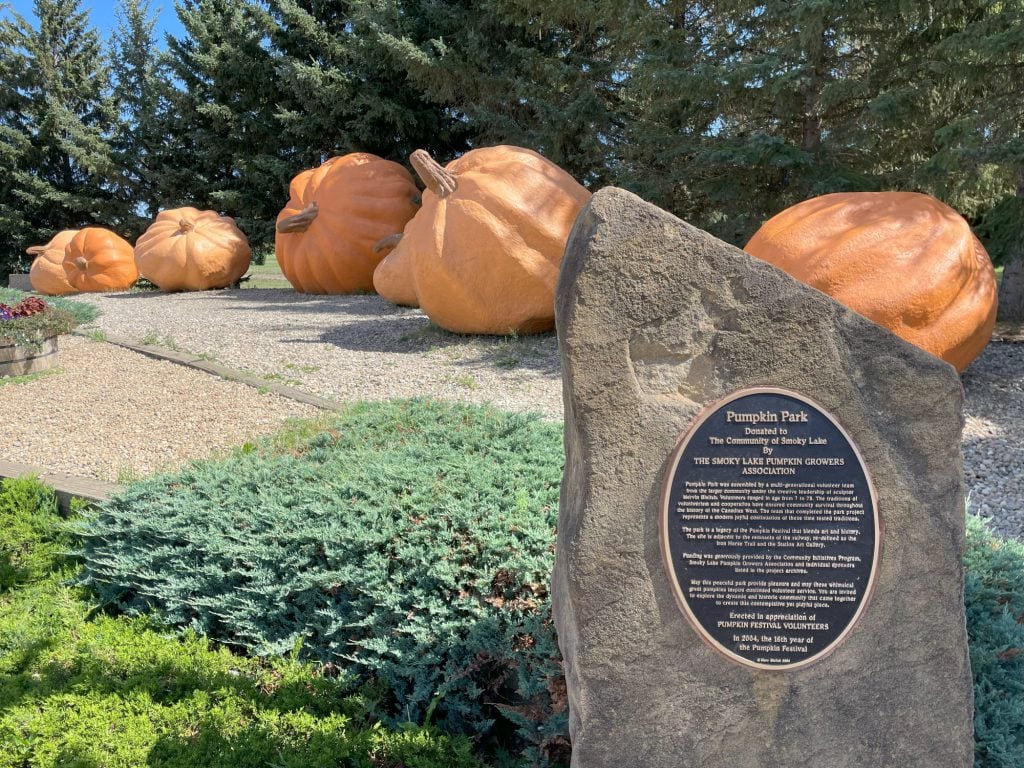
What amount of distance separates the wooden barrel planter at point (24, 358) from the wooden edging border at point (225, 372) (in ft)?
2.36

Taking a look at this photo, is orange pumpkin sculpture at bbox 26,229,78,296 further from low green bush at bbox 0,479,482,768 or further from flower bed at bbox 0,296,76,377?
low green bush at bbox 0,479,482,768

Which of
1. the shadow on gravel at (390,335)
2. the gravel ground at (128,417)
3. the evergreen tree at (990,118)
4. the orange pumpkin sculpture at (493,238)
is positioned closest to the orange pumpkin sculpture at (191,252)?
the shadow on gravel at (390,335)

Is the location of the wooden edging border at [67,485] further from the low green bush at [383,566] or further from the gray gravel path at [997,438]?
the gray gravel path at [997,438]

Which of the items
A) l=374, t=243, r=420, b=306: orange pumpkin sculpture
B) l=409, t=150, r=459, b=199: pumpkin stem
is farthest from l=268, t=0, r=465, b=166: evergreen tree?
l=409, t=150, r=459, b=199: pumpkin stem

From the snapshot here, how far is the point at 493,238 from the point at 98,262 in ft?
36.3

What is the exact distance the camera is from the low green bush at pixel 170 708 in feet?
7.90

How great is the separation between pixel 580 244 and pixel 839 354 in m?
0.68

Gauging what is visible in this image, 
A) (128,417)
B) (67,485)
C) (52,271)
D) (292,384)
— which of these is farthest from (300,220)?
(52,271)

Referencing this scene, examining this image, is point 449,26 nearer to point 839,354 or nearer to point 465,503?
point 465,503

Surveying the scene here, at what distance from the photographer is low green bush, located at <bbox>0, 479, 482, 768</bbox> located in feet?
7.90

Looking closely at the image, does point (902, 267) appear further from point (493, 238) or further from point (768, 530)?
point (768, 530)

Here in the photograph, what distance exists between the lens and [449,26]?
12281mm

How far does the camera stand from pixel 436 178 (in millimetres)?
6879

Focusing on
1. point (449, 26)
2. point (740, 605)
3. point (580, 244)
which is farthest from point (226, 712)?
point (449, 26)
